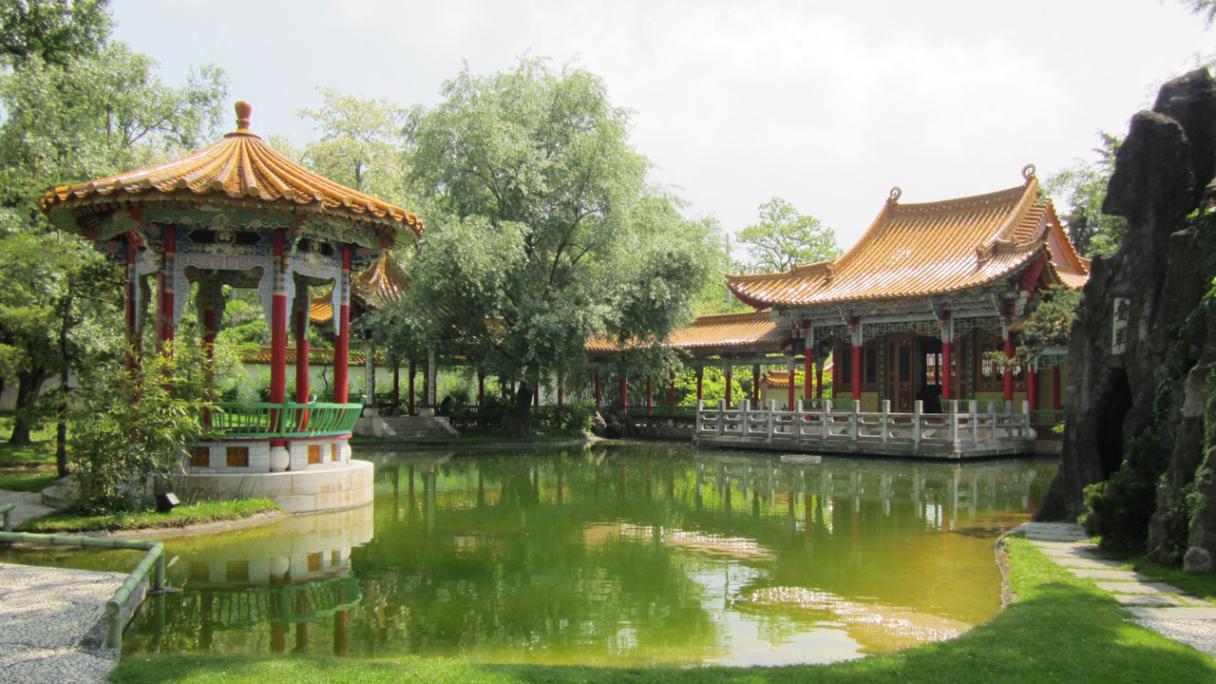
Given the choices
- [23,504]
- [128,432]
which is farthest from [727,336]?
[128,432]

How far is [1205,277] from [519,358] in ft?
54.6

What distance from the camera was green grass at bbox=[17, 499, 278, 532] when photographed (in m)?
9.29

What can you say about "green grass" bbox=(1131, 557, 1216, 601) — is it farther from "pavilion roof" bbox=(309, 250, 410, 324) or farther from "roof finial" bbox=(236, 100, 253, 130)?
"pavilion roof" bbox=(309, 250, 410, 324)

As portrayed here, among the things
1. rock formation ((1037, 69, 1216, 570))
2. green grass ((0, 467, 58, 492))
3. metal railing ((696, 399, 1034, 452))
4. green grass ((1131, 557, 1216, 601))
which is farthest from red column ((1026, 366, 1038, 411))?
green grass ((0, 467, 58, 492))

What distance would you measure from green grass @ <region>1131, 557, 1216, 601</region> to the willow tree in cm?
1641

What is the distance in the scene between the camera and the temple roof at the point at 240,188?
1088cm

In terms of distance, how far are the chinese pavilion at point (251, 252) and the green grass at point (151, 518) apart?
61 centimetres

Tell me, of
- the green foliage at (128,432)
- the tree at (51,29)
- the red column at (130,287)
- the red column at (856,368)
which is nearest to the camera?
the green foliage at (128,432)

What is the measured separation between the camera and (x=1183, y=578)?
6.70 m

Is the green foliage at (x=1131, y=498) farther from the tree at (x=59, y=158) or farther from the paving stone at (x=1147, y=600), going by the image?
the tree at (x=59, y=158)

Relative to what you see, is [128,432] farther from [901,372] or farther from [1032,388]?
A: [901,372]

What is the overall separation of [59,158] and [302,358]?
6177mm

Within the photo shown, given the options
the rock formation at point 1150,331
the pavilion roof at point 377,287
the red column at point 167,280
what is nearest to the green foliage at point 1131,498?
the rock formation at point 1150,331

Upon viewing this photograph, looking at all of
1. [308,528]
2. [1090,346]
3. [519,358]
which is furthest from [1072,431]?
[519,358]
